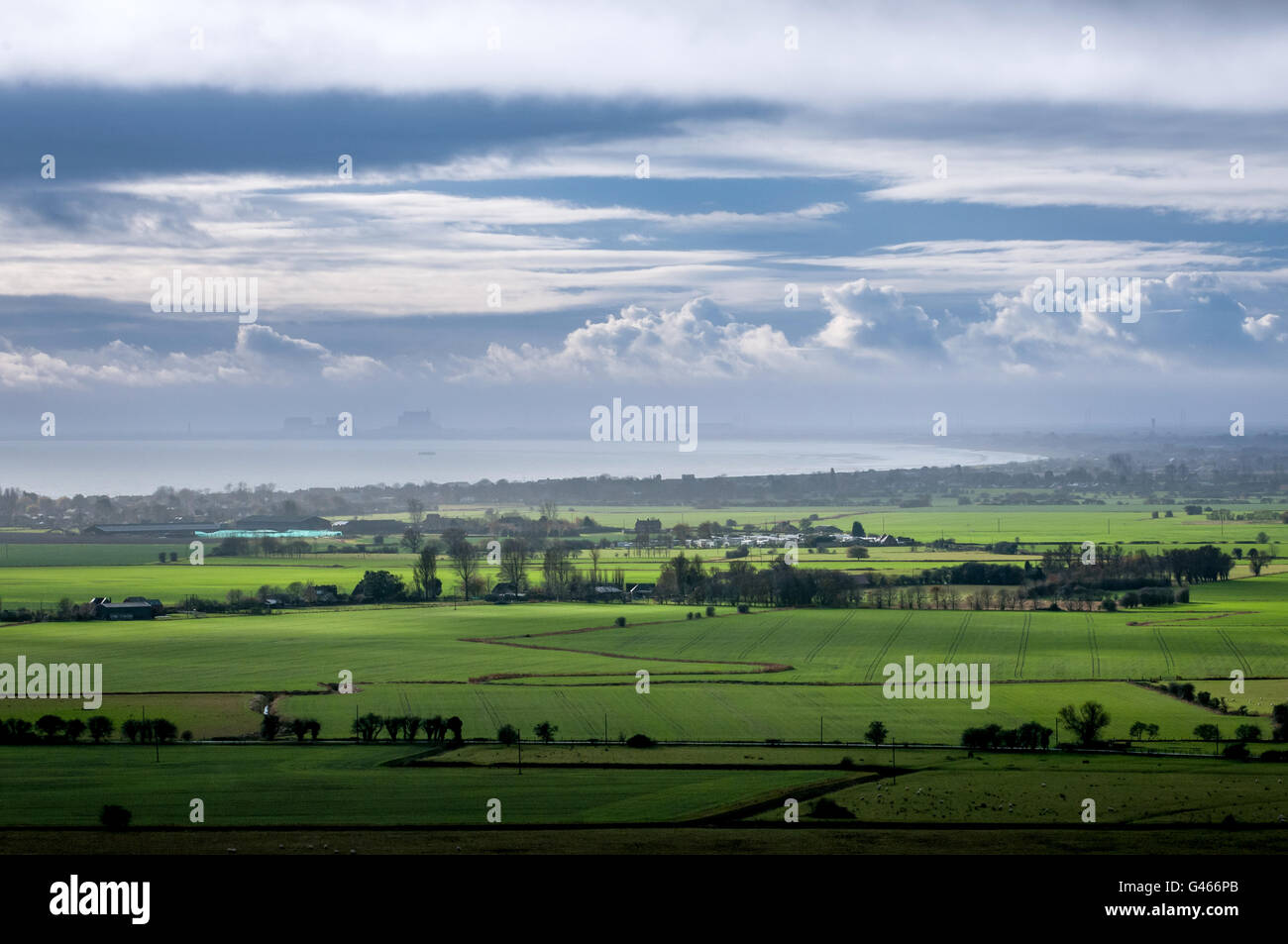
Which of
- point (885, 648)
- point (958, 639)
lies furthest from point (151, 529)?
point (958, 639)

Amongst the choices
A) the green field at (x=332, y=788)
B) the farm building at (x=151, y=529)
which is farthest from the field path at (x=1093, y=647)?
the farm building at (x=151, y=529)

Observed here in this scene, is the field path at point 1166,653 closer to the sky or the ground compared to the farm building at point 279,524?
closer to the ground

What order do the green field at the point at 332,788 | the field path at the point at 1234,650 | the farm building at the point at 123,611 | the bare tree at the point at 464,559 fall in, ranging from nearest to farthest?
the green field at the point at 332,788 < the field path at the point at 1234,650 < the farm building at the point at 123,611 < the bare tree at the point at 464,559

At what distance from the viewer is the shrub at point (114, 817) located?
2766cm

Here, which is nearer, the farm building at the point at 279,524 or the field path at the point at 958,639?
the field path at the point at 958,639

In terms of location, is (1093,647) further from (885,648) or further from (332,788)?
(332,788)

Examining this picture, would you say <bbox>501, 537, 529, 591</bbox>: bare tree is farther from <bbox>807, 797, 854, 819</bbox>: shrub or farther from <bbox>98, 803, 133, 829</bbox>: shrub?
<bbox>807, 797, 854, 819</bbox>: shrub

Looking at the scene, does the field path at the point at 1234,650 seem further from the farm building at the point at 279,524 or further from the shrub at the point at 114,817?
the farm building at the point at 279,524

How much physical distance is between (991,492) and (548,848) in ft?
492

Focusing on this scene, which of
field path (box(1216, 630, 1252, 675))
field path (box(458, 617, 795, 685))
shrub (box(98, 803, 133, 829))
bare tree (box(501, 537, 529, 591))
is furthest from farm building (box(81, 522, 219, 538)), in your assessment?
shrub (box(98, 803, 133, 829))

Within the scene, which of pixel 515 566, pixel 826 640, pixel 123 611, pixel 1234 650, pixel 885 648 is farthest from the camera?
pixel 515 566

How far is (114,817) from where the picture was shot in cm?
2786

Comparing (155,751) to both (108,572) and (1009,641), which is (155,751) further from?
(108,572)
